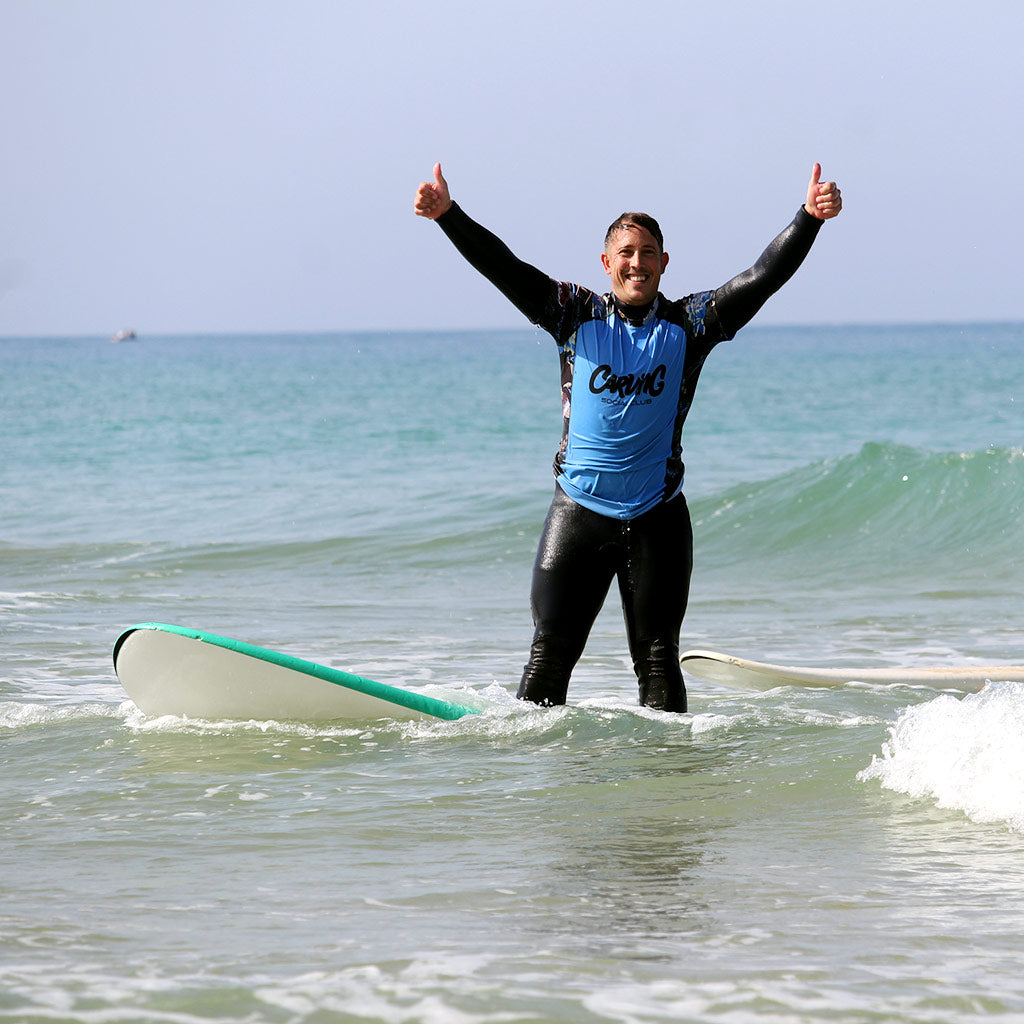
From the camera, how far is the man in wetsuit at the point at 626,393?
189 inches

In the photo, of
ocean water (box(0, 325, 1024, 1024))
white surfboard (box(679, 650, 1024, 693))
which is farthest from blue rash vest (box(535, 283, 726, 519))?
white surfboard (box(679, 650, 1024, 693))

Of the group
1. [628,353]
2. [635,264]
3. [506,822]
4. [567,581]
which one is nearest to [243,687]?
[567,581]

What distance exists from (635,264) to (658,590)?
3.53ft

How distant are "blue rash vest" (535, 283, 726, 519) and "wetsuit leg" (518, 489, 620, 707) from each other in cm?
7

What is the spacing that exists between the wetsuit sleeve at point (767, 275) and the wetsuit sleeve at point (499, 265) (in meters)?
0.57

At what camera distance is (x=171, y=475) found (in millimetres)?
22547

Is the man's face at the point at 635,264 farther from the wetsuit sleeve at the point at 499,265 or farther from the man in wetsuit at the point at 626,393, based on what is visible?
the wetsuit sleeve at the point at 499,265

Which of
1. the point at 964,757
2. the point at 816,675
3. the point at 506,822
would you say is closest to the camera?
the point at 506,822

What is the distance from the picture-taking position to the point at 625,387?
4844 millimetres

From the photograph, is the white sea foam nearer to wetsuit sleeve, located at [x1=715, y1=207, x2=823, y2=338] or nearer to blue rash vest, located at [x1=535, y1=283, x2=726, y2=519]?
blue rash vest, located at [x1=535, y1=283, x2=726, y2=519]

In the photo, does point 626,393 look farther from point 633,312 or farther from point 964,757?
point 964,757

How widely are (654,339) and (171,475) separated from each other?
1855 centimetres

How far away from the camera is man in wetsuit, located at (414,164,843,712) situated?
481cm

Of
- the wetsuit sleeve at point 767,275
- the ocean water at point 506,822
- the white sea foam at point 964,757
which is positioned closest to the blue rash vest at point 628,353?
the wetsuit sleeve at point 767,275
